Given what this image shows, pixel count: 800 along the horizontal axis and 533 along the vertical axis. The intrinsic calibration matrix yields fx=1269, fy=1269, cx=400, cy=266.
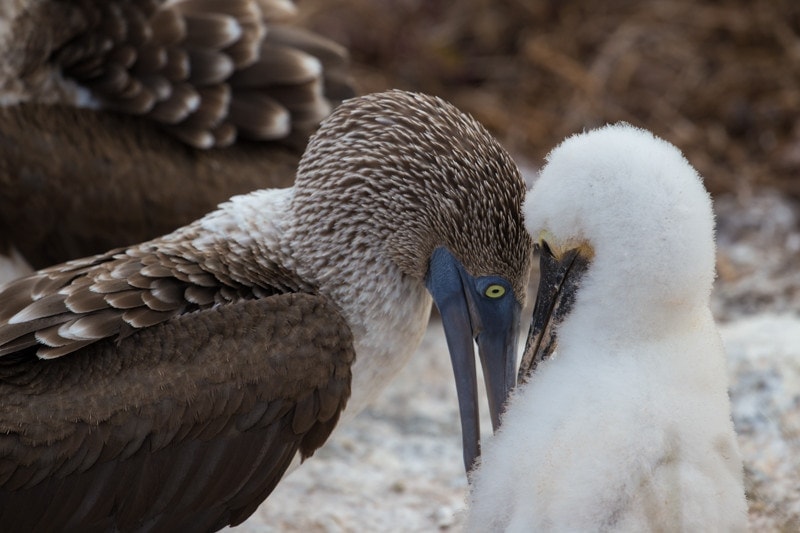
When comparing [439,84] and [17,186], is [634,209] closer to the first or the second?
[17,186]

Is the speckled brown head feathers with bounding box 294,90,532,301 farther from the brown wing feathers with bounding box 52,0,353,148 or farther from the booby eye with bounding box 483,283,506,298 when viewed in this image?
the brown wing feathers with bounding box 52,0,353,148

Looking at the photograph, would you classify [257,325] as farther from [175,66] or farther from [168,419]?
[175,66]

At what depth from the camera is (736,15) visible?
27.2 feet

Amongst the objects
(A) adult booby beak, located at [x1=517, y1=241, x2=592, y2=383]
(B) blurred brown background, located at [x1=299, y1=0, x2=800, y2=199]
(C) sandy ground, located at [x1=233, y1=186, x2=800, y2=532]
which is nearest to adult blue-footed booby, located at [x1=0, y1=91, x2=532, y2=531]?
(A) adult booby beak, located at [x1=517, y1=241, x2=592, y2=383]

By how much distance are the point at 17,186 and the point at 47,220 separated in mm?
173

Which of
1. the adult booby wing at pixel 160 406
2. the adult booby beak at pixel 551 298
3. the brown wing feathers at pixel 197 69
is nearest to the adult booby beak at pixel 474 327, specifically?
the adult booby beak at pixel 551 298

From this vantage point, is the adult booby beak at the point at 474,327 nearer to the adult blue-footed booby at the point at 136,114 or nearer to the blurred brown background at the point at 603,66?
the adult blue-footed booby at the point at 136,114

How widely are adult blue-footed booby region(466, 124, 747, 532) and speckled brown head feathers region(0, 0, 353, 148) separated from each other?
212 centimetres

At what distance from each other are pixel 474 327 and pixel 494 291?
0.45 feet

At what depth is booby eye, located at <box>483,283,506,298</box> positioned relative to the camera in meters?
3.94

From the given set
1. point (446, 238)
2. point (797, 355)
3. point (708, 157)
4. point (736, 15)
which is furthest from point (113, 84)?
point (736, 15)

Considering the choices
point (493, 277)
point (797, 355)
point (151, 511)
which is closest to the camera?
point (151, 511)

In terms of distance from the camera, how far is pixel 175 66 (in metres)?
5.33

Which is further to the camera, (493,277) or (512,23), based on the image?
(512,23)
